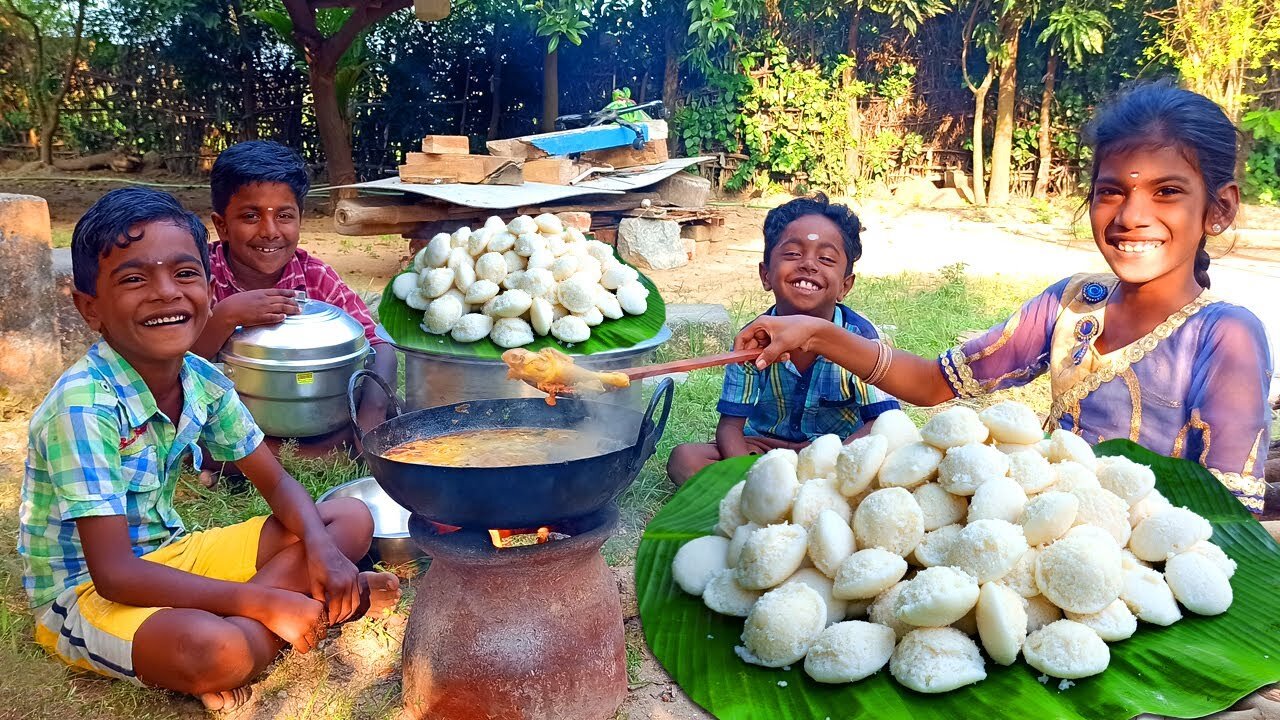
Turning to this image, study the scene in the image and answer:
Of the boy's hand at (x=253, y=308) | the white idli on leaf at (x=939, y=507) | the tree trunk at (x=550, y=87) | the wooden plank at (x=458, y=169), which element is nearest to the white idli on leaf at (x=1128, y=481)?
the white idli on leaf at (x=939, y=507)

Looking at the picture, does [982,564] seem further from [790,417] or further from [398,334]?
[398,334]

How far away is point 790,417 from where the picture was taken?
3354 mm

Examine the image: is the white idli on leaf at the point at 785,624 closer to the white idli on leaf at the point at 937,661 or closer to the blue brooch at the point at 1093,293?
the white idli on leaf at the point at 937,661

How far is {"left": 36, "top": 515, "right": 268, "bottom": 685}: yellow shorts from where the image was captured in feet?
6.65

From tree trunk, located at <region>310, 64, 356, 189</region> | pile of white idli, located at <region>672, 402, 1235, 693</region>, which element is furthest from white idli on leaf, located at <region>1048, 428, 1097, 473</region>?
tree trunk, located at <region>310, 64, 356, 189</region>

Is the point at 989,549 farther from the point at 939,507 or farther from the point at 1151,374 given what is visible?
the point at 1151,374

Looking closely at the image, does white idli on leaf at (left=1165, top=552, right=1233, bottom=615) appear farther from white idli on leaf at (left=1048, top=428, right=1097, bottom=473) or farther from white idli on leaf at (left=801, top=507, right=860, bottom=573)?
white idli on leaf at (left=801, top=507, right=860, bottom=573)

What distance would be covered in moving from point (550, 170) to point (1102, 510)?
668cm

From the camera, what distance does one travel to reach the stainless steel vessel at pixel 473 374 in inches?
134

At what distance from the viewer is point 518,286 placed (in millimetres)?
3664

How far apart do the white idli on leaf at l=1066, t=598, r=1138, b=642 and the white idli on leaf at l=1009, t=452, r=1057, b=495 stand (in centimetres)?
30

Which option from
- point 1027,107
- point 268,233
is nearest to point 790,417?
point 268,233

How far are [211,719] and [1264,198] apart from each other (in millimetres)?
13322

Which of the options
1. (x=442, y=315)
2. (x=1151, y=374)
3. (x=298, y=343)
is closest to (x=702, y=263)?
(x=442, y=315)
